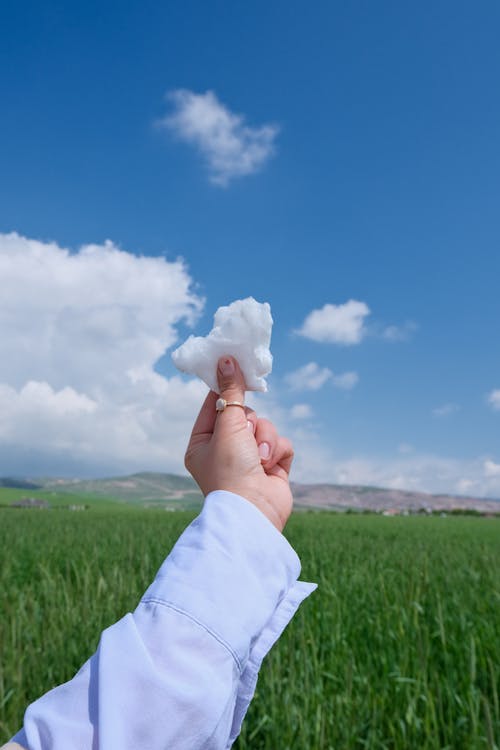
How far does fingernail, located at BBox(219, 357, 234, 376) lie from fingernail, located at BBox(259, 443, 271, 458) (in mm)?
176

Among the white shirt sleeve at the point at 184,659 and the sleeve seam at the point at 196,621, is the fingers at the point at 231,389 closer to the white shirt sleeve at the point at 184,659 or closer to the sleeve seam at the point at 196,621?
the white shirt sleeve at the point at 184,659

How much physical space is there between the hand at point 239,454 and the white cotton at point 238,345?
0.02 m

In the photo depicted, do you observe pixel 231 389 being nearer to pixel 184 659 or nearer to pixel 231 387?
pixel 231 387

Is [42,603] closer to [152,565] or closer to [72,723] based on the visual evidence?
[152,565]

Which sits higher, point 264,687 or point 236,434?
point 236,434

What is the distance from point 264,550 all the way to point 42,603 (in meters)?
4.32

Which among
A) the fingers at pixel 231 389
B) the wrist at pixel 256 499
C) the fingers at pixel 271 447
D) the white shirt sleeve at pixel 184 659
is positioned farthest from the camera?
the fingers at pixel 271 447

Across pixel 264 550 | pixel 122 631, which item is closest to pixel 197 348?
pixel 264 550

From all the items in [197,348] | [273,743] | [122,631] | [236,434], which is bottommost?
[273,743]

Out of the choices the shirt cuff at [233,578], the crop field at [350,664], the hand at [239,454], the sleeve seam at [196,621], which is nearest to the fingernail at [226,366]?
the hand at [239,454]

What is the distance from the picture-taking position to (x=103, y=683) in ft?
2.53

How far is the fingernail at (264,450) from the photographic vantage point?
1296 mm

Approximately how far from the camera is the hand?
3.68 ft

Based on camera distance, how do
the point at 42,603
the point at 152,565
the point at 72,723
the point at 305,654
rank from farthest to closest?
the point at 152,565 → the point at 42,603 → the point at 305,654 → the point at 72,723
